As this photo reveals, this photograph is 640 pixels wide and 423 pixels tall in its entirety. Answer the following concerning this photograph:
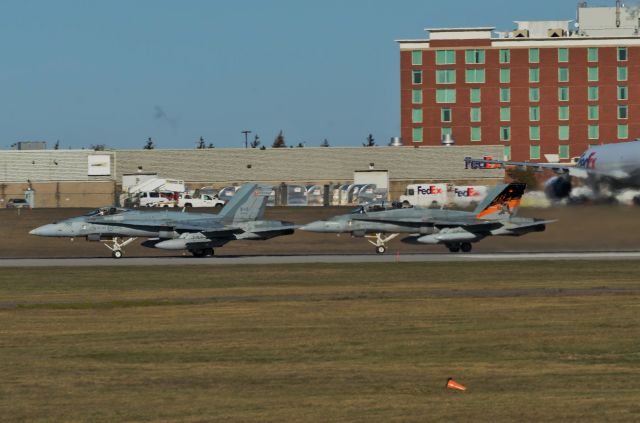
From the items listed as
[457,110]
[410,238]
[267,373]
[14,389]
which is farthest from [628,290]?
[457,110]

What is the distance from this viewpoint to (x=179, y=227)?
6431 centimetres

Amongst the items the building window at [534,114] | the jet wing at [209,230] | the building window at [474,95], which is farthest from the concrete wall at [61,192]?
the building window at [534,114]

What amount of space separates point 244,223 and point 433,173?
208ft

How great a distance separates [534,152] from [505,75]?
403 inches

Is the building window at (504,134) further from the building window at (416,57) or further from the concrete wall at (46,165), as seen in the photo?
the concrete wall at (46,165)

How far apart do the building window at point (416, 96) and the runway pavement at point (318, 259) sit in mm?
99092

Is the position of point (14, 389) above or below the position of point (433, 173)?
below

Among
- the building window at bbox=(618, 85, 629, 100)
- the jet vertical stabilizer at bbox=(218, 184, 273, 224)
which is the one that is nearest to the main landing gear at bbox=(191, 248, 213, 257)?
the jet vertical stabilizer at bbox=(218, 184, 273, 224)

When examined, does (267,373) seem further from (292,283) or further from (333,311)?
(292,283)

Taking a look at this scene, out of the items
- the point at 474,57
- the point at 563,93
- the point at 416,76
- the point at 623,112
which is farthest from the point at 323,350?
the point at 623,112

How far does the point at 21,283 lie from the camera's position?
46.4 meters

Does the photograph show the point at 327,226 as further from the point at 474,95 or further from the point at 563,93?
the point at 563,93

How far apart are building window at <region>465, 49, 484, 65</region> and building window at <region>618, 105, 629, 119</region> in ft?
59.2

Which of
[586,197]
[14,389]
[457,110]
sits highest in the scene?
[457,110]
